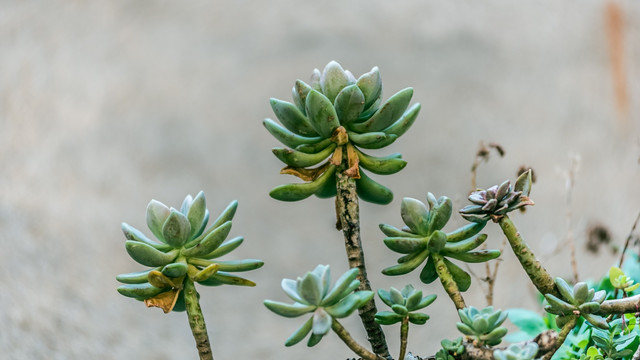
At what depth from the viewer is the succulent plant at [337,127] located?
0.35m

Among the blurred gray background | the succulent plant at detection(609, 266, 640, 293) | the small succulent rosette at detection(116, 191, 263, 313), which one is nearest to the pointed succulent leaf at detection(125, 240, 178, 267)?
the small succulent rosette at detection(116, 191, 263, 313)

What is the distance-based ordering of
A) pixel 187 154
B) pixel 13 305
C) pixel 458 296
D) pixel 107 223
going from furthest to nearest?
pixel 187 154 < pixel 107 223 < pixel 13 305 < pixel 458 296

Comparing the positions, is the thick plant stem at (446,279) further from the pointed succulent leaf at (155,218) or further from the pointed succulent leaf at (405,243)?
the pointed succulent leaf at (155,218)

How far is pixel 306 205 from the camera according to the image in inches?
71.9

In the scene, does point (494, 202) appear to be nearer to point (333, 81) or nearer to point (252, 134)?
point (333, 81)

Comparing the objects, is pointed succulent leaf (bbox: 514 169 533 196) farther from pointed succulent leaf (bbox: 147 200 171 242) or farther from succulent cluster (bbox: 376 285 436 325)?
pointed succulent leaf (bbox: 147 200 171 242)

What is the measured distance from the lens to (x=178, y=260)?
0.35 m

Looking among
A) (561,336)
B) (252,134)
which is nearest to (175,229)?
(561,336)

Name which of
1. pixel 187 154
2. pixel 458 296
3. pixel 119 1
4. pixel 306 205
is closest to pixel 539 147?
pixel 306 205

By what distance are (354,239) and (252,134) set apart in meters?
1.54

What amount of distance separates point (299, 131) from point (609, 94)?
1.65 metres

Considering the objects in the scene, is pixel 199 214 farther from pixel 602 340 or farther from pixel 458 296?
pixel 602 340

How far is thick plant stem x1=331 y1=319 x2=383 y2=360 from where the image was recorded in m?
0.32

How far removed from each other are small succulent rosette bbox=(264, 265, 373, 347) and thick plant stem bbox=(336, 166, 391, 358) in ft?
0.18
